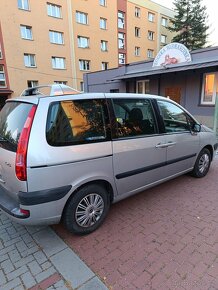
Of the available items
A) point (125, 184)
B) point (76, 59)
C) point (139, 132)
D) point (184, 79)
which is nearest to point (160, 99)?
point (139, 132)

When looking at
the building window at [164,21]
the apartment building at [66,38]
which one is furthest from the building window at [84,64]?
the building window at [164,21]

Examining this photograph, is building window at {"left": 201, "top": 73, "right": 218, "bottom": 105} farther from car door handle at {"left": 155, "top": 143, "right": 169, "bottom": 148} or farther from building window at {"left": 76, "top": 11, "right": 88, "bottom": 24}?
building window at {"left": 76, "top": 11, "right": 88, "bottom": 24}

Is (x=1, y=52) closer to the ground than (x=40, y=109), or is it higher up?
higher up

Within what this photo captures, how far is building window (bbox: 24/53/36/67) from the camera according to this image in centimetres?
2168

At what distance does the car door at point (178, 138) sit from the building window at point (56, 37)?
2320cm

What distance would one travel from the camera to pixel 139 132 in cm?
303

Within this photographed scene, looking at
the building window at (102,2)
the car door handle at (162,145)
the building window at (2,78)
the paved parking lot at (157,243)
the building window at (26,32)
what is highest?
the building window at (102,2)

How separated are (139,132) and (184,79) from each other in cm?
997

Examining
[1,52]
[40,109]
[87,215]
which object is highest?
[1,52]

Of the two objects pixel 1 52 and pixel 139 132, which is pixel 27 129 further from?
pixel 1 52

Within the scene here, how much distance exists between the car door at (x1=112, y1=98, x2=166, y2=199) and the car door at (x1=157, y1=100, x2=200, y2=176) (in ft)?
0.70

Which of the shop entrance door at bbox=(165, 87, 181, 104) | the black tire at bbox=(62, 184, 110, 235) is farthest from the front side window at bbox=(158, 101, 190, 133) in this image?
the shop entrance door at bbox=(165, 87, 181, 104)

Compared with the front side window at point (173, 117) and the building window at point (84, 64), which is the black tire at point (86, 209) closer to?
the front side window at point (173, 117)

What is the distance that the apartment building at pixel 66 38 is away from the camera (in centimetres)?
2075
